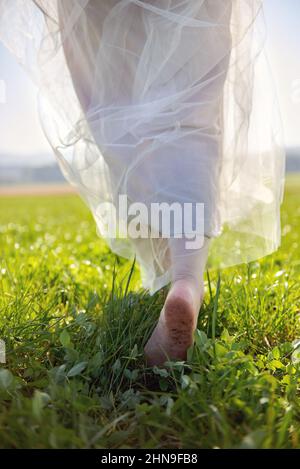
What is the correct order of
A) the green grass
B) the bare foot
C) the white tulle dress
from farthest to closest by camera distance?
the white tulle dress < the bare foot < the green grass

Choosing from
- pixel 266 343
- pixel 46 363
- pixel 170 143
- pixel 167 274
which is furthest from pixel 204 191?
pixel 46 363

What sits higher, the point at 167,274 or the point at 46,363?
the point at 167,274

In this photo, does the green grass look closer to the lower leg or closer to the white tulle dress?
the lower leg

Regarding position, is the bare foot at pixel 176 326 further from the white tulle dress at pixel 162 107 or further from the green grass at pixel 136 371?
the white tulle dress at pixel 162 107

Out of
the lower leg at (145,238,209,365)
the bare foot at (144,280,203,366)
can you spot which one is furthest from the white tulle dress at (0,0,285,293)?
the bare foot at (144,280,203,366)

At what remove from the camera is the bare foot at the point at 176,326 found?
144 centimetres

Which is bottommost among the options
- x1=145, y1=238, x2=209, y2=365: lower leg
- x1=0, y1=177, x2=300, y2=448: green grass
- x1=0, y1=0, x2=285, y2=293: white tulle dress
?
x1=0, y1=177, x2=300, y2=448: green grass

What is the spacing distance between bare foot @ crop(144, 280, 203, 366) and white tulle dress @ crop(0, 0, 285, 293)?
22 centimetres

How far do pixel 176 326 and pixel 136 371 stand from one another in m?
0.16

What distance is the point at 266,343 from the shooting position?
172 centimetres

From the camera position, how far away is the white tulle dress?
1644 mm

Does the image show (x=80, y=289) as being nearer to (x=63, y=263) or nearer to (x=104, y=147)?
(x=63, y=263)

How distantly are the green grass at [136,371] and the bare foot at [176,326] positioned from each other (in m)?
0.03

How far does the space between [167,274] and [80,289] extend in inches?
17.4
